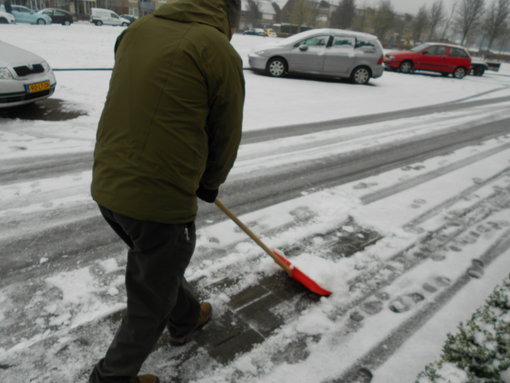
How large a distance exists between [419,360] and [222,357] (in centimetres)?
112

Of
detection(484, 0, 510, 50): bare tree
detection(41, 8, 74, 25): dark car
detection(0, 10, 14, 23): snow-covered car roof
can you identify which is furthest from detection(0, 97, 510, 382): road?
detection(484, 0, 510, 50): bare tree

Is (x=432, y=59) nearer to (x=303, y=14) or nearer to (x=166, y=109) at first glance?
(x=166, y=109)

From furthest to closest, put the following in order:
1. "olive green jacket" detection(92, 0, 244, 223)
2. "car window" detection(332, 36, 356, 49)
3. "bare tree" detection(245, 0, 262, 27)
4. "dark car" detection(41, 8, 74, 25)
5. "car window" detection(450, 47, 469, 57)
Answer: "bare tree" detection(245, 0, 262, 27) < "dark car" detection(41, 8, 74, 25) < "car window" detection(450, 47, 469, 57) < "car window" detection(332, 36, 356, 49) < "olive green jacket" detection(92, 0, 244, 223)

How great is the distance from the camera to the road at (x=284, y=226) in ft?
6.88

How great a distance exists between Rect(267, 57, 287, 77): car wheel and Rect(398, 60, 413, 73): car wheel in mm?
7997

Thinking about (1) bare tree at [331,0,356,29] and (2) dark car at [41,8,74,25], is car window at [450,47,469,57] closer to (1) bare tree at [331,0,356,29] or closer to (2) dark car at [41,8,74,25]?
(2) dark car at [41,8,74,25]

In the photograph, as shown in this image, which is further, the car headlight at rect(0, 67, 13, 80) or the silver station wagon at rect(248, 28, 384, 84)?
the silver station wagon at rect(248, 28, 384, 84)

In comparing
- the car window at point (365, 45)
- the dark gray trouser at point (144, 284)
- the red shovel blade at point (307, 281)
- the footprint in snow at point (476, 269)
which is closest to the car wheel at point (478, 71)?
the car window at point (365, 45)

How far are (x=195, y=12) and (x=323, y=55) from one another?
36.0ft

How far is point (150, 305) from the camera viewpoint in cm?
153

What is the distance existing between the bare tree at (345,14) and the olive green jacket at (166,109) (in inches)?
2192

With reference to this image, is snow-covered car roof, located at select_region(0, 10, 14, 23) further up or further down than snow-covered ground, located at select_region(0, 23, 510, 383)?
further up

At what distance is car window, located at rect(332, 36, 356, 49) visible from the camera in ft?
37.9

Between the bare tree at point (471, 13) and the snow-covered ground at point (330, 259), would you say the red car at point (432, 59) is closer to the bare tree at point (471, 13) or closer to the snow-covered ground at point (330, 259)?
the snow-covered ground at point (330, 259)
